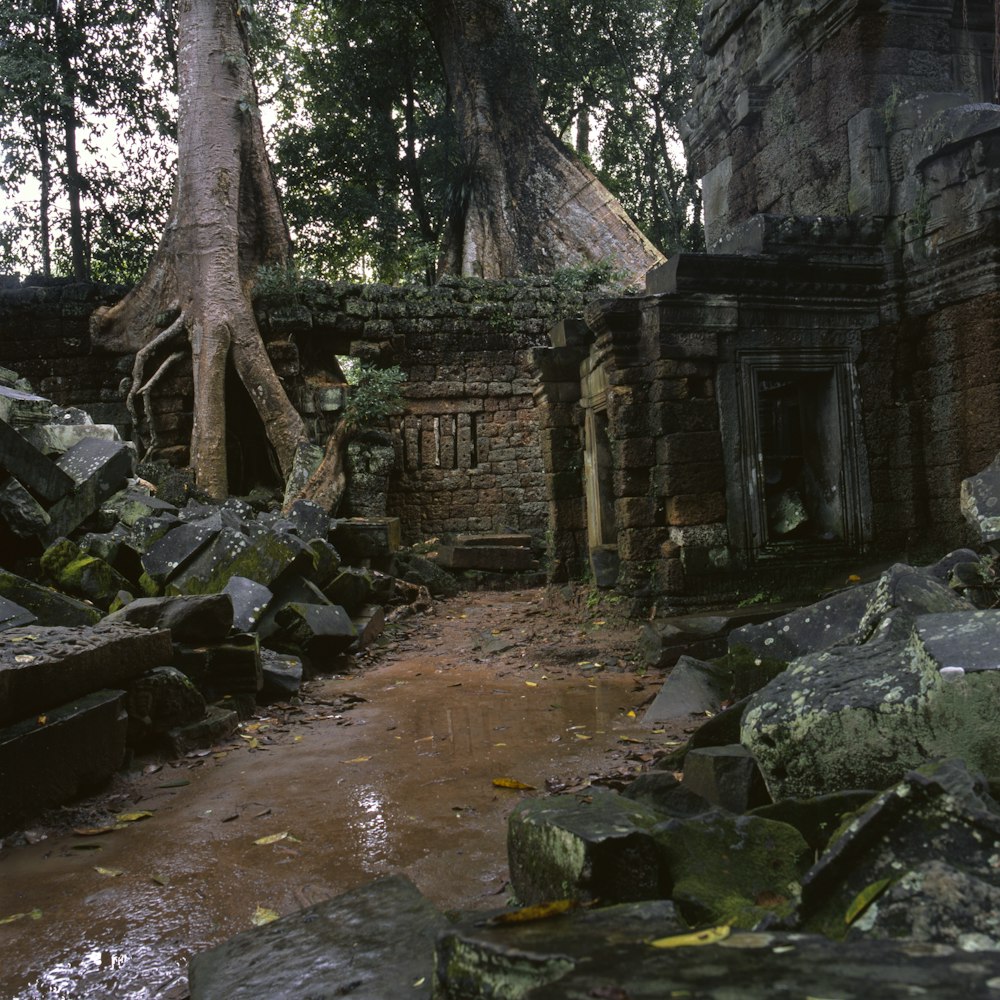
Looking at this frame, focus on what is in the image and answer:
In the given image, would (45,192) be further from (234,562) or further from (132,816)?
(132,816)

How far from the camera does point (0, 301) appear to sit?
12664mm

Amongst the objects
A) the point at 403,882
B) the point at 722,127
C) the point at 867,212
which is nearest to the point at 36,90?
the point at 722,127

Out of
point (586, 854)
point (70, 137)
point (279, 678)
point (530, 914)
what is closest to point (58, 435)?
point (279, 678)

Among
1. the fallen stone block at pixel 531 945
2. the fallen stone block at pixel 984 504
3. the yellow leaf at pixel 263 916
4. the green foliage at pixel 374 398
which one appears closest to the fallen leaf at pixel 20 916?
the yellow leaf at pixel 263 916

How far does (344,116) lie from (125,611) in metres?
16.7

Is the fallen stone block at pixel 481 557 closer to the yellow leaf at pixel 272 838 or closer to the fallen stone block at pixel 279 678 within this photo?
the fallen stone block at pixel 279 678

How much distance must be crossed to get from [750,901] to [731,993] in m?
0.88

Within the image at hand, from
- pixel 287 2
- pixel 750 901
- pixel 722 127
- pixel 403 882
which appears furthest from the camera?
pixel 287 2

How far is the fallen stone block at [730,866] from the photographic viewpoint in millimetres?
→ 2057

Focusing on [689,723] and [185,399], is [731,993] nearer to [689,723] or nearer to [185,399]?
[689,723]

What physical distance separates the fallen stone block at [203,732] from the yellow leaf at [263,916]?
210 cm

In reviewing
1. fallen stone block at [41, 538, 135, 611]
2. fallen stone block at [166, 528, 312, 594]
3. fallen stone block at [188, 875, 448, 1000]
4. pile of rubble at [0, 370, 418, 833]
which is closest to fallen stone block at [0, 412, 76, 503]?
pile of rubble at [0, 370, 418, 833]

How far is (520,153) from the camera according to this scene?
17.6 m

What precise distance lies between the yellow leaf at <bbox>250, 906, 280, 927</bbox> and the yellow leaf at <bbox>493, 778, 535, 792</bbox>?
1.34 metres
